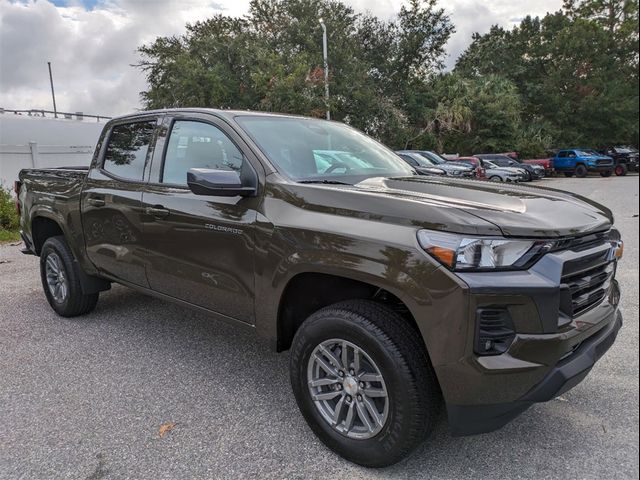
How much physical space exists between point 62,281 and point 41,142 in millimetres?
11830

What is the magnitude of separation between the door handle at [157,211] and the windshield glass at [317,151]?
2.69 ft

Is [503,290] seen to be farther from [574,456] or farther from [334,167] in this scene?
[334,167]

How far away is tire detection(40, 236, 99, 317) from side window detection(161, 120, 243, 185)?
5.65 ft

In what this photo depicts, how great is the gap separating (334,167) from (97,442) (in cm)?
217

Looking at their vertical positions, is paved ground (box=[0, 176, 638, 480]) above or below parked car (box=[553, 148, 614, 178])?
below

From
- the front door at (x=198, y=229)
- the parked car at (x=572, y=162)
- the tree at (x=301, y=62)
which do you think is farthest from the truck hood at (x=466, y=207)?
the parked car at (x=572, y=162)

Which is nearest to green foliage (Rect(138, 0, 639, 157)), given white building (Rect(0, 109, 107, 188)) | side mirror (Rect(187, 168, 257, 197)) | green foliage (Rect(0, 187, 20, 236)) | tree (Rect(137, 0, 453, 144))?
tree (Rect(137, 0, 453, 144))

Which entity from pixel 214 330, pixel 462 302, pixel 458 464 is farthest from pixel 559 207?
pixel 214 330

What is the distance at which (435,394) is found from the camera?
2318 millimetres

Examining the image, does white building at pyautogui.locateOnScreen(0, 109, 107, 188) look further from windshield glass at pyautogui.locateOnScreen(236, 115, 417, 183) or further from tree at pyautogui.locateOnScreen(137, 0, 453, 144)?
windshield glass at pyautogui.locateOnScreen(236, 115, 417, 183)

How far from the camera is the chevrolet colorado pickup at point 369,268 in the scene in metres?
2.09

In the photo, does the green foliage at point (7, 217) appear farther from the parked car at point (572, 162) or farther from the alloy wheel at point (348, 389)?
the parked car at point (572, 162)

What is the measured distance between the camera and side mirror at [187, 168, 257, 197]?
9.09 ft

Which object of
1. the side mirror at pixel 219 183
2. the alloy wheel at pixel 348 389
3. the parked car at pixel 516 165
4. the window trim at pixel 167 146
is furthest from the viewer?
the parked car at pixel 516 165
